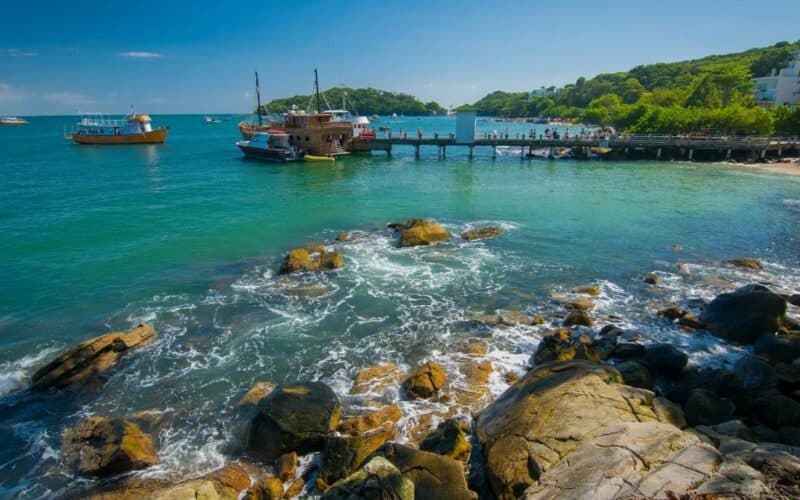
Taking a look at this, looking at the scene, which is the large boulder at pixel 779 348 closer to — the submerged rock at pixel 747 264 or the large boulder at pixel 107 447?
the submerged rock at pixel 747 264

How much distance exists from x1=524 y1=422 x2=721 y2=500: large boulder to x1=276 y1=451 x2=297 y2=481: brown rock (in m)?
5.33

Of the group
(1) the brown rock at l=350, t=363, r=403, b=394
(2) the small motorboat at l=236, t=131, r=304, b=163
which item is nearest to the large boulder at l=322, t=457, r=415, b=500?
(1) the brown rock at l=350, t=363, r=403, b=394

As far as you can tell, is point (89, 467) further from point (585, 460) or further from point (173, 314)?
point (585, 460)

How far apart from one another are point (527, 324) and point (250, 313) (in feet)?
34.5

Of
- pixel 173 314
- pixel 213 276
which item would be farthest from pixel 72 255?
pixel 173 314

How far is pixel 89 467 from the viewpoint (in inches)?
387

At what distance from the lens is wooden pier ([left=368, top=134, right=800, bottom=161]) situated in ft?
184

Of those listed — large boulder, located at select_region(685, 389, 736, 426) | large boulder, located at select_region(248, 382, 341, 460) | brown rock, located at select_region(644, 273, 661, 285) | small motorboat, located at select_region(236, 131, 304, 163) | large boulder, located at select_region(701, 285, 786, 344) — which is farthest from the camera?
small motorboat, located at select_region(236, 131, 304, 163)

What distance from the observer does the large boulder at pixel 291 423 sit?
10125 mm

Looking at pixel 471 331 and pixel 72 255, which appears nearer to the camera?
pixel 471 331

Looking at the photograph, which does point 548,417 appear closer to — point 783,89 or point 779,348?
point 779,348

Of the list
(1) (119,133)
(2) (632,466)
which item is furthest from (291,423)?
(1) (119,133)

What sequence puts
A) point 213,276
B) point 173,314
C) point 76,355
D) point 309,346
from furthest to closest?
point 213,276, point 173,314, point 309,346, point 76,355

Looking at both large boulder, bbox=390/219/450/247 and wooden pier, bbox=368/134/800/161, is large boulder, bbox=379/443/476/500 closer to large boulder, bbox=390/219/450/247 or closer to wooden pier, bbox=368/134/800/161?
large boulder, bbox=390/219/450/247
